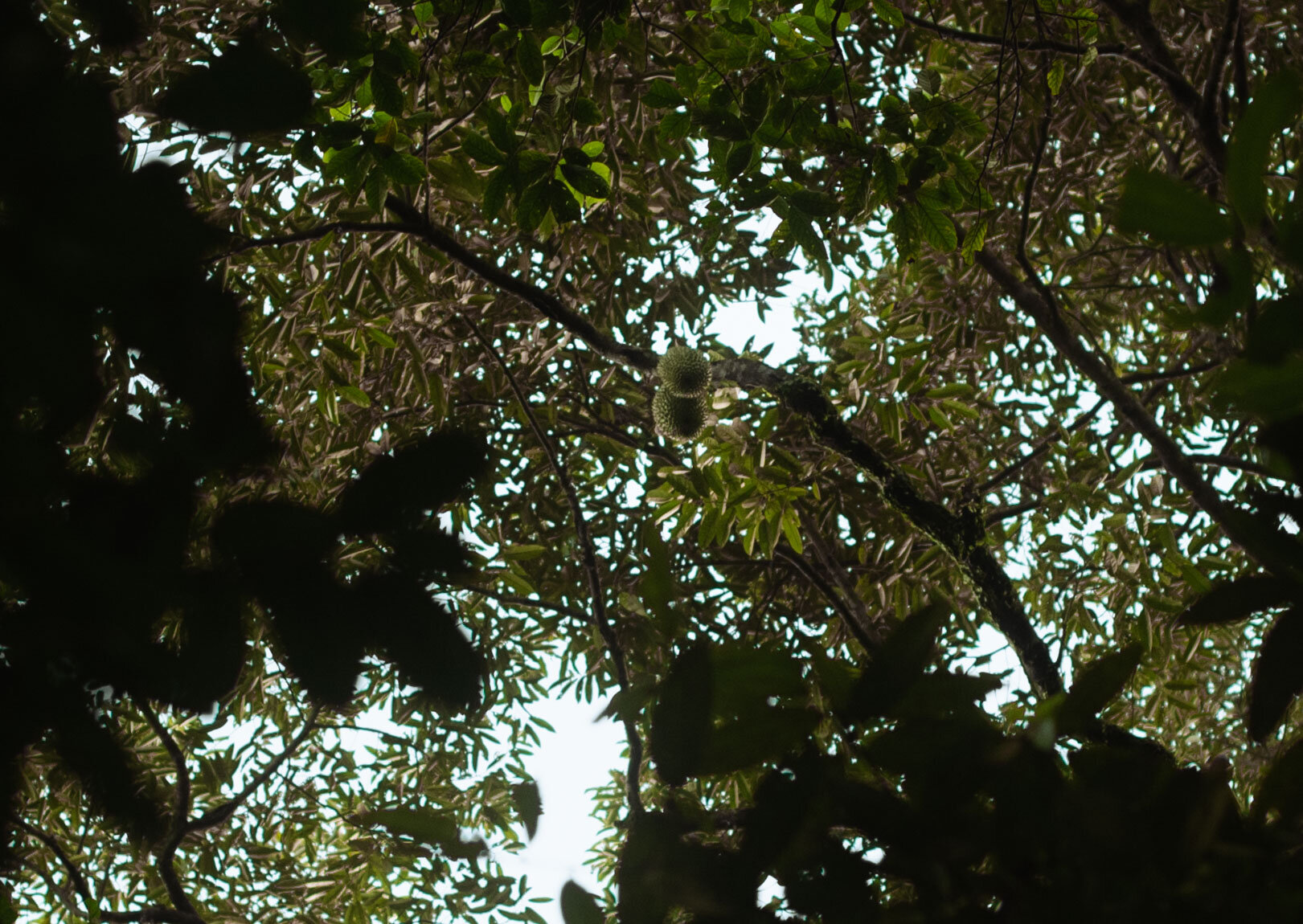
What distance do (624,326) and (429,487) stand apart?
2935 mm

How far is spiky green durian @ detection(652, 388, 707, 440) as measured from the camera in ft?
8.52

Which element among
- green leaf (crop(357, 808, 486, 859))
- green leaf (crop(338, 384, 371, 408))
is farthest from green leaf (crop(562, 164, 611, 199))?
green leaf (crop(357, 808, 486, 859))

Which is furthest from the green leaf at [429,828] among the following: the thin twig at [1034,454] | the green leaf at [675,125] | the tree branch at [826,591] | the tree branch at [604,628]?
the thin twig at [1034,454]

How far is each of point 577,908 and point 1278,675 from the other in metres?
0.55

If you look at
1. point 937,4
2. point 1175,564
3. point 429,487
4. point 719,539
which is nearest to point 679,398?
point 719,539

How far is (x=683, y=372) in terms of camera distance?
250cm

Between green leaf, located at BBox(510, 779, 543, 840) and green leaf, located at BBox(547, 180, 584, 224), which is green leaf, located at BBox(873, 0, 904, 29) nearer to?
green leaf, located at BBox(547, 180, 584, 224)

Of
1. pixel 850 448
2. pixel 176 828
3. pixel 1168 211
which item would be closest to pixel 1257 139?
pixel 1168 211

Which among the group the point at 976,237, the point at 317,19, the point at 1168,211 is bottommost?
the point at 1168,211

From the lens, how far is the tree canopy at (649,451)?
2.03 feet

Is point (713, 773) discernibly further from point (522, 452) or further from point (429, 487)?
point (522, 452)

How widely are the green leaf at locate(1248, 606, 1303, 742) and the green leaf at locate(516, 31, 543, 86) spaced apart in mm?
1704

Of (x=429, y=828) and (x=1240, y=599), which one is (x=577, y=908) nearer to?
(x=429, y=828)

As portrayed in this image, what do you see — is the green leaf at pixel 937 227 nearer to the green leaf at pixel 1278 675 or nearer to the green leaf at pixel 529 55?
the green leaf at pixel 529 55
